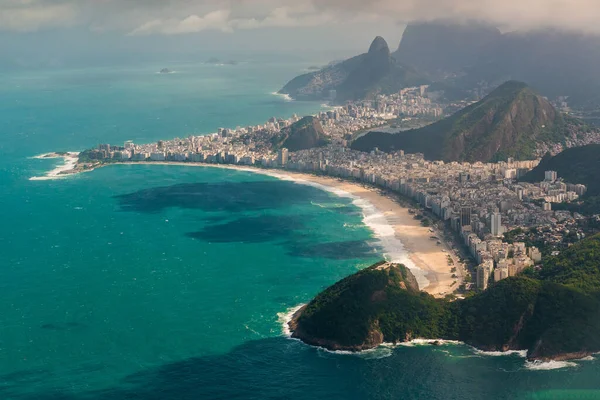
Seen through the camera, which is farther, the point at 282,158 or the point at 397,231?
the point at 282,158

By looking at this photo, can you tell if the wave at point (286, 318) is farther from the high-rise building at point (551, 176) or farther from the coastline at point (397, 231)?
the high-rise building at point (551, 176)

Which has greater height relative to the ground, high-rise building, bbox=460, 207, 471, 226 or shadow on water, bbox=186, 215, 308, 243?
high-rise building, bbox=460, 207, 471, 226

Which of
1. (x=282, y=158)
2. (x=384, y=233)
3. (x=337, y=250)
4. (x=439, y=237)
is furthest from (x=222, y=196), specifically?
(x=439, y=237)

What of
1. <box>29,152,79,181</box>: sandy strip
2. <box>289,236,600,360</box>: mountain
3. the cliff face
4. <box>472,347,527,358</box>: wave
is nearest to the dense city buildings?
<box>29,152,79,181</box>: sandy strip

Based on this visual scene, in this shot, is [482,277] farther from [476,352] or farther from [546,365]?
[546,365]

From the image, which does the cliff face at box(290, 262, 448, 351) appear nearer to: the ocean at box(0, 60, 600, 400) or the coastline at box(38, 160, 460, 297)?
the ocean at box(0, 60, 600, 400)
